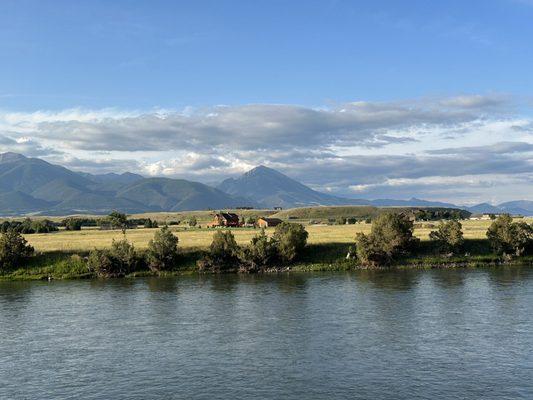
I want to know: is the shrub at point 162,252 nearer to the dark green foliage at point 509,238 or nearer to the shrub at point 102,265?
the shrub at point 102,265

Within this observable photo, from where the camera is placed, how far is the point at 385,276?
310 ft

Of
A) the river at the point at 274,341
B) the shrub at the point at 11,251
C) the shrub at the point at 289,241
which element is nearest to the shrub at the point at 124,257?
the river at the point at 274,341

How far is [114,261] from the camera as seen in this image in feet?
337

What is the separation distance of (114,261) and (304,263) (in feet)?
118

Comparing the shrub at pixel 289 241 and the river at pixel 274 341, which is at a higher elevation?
the shrub at pixel 289 241

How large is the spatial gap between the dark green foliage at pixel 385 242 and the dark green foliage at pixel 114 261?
142 feet

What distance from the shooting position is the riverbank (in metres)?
102

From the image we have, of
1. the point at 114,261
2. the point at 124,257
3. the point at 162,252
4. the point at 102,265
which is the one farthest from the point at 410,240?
the point at 102,265

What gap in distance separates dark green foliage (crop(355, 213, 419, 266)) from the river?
1862cm

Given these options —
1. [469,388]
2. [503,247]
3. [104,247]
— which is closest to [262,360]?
[469,388]

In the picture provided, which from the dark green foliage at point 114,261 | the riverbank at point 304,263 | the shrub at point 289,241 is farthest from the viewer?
the shrub at point 289,241

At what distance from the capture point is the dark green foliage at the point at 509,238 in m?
110

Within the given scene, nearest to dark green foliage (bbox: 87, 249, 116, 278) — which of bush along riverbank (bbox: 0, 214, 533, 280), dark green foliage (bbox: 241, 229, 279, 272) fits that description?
bush along riverbank (bbox: 0, 214, 533, 280)

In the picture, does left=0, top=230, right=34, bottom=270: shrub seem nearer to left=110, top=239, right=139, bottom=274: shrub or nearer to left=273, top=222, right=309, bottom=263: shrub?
left=110, top=239, right=139, bottom=274: shrub
